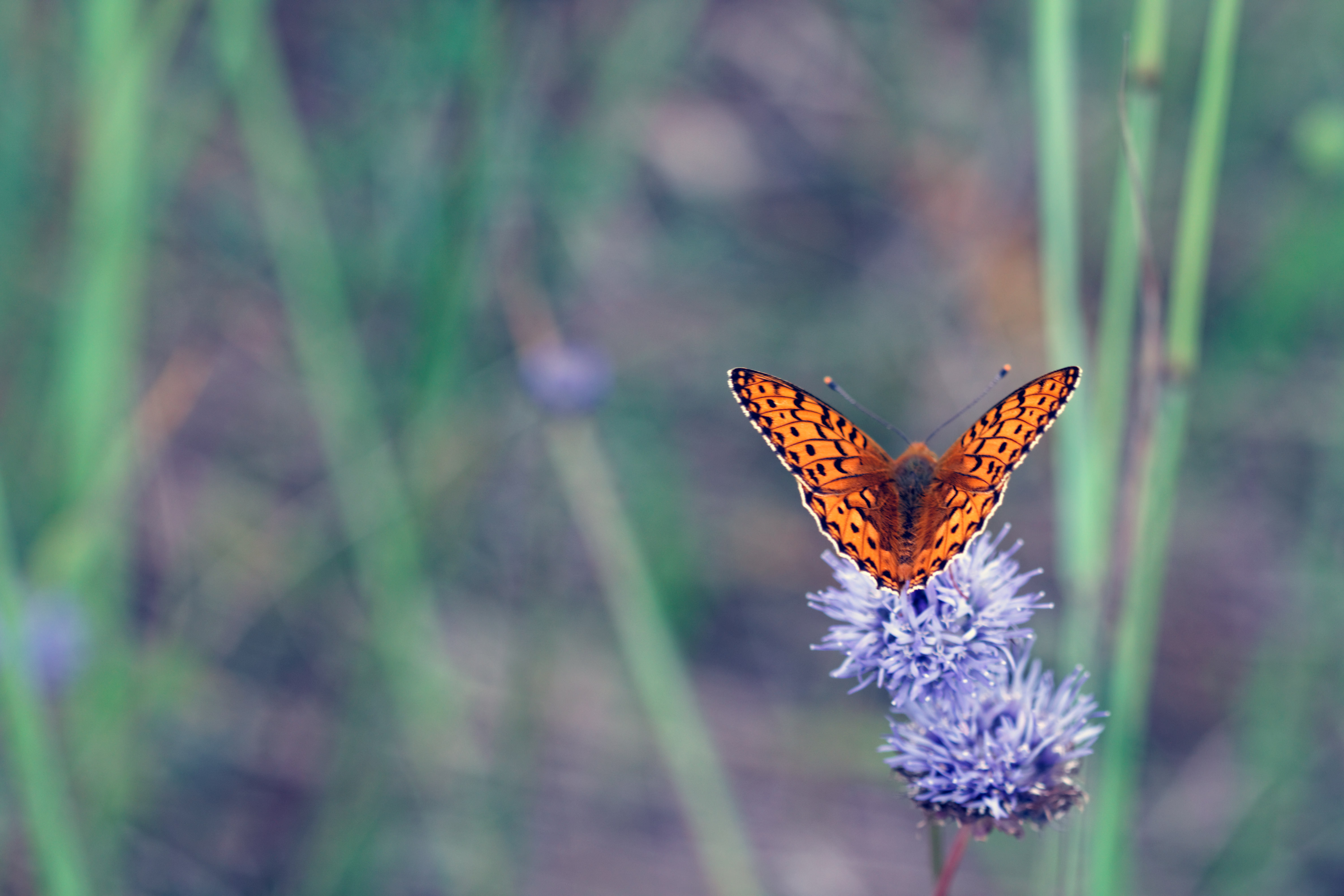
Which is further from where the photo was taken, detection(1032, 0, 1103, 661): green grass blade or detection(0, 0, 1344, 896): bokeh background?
detection(0, 0, 1344, 896): bokeh background

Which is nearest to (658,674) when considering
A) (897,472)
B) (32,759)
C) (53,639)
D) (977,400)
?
(897,472)

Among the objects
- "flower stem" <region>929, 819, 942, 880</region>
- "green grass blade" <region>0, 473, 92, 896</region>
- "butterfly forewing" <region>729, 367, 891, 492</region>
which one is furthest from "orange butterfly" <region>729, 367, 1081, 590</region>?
"green grass blade" <region>0, 473, 92, 896</region>

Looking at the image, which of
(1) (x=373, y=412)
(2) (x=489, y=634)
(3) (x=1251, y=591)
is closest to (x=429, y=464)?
(1) (x=373, y=412)

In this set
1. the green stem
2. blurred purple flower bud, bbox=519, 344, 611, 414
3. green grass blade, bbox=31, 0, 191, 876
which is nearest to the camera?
green grass blade, bbox=31, 0, 191, 876

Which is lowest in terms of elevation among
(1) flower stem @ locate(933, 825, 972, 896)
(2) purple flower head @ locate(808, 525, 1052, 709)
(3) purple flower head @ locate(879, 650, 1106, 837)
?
(1) flower stem @ locate(933, 825, 972, 896)

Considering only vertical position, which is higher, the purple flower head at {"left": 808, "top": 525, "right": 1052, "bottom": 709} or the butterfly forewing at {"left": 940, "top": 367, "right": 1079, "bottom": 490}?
the butterfly forewing at {"left": 940, "top": 367, "right": 1079, "bottom": 490}

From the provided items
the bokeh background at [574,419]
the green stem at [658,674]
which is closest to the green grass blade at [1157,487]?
the green stem at [658,674]

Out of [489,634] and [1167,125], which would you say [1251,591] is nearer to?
[1167,125]

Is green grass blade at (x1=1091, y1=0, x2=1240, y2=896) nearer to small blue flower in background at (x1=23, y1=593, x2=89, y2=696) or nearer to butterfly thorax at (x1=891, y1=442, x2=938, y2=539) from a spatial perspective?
butterfly thorax at (x1=891, y1=442, x2=938, y2=539)

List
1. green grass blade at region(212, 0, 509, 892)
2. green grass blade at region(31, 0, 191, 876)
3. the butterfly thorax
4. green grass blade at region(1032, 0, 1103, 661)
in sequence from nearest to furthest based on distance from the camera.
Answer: green grass blade at region(1032, 0, 1103, 661) < the butterfly thorax < green grass blade at region(31, 0, 191, 876) < green grass blade at region(212, 0, 509, 892)
